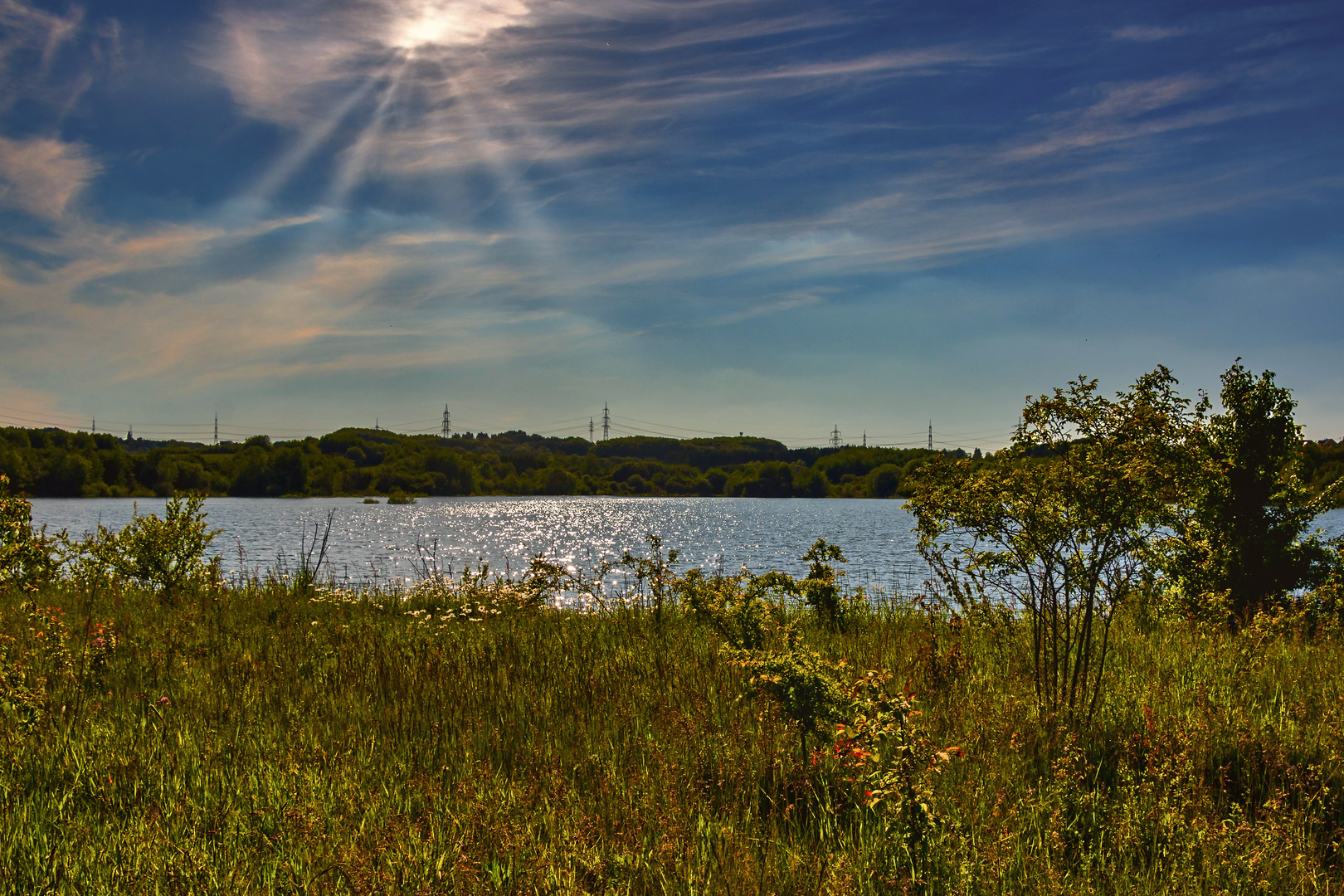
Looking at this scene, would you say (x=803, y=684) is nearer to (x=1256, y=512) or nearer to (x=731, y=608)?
(x=731, y=608)

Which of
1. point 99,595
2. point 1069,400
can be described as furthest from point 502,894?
point 99,595

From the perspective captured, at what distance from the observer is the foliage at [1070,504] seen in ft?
16.0

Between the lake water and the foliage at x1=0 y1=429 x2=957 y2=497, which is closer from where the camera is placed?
the lake water

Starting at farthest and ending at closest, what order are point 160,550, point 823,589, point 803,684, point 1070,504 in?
1. point 160,550
2. point 823,589
3. point 1070,504
4. point 803,684

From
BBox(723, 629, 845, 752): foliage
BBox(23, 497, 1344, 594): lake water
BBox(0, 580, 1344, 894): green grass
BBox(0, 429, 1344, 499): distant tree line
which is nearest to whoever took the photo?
BBox(0, 580, 1344, 894): green grass

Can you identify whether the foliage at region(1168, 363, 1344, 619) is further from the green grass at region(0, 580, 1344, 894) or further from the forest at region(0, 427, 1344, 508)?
the forest at region(0, 427, 1344, 508)

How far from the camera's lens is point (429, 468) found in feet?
495

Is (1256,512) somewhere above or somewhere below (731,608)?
above

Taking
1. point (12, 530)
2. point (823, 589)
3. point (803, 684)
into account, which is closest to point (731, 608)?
point (803, 684)

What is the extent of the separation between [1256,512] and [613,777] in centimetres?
1001

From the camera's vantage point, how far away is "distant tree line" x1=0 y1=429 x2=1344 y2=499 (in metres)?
99.5

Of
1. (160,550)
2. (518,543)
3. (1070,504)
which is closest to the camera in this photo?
(1070,504)

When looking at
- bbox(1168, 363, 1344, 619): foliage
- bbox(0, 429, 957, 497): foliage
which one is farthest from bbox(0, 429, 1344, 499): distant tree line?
bbox(1168, 363, 1344, 619): foliage

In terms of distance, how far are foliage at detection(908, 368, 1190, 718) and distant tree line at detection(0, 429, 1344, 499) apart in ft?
253
